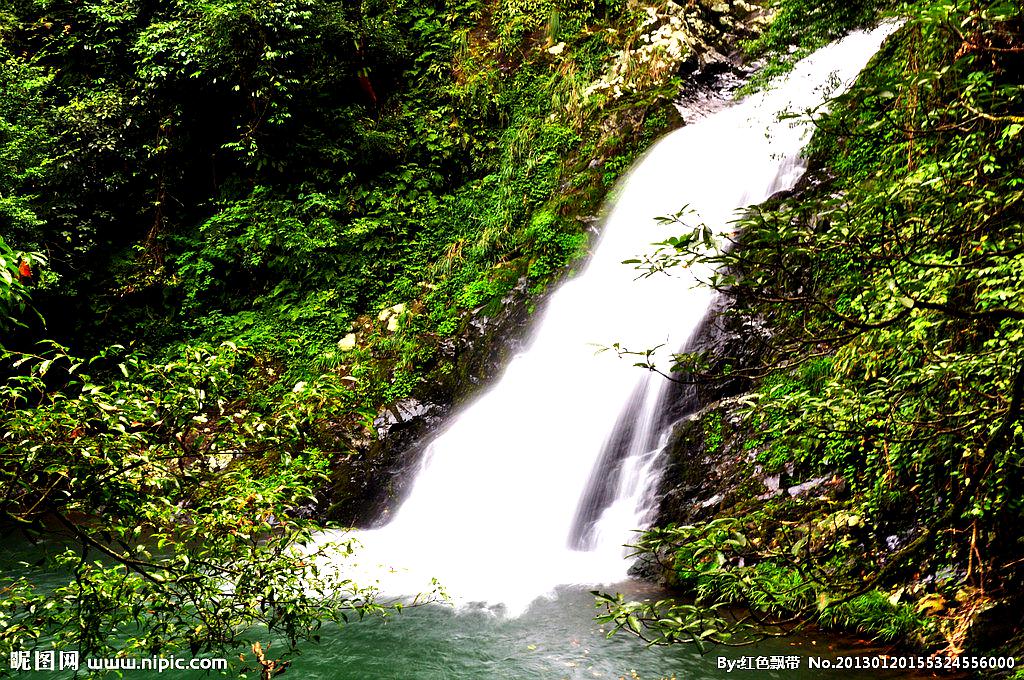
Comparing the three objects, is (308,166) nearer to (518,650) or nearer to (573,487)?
(573,487)

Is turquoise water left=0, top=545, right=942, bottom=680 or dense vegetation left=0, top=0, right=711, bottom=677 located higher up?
dense vegetation left=0, top=0, right=711, bottom=677

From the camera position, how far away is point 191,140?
511 inches

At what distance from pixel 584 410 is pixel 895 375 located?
4.83 meters

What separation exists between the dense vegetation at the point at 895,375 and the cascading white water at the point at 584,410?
990 mm

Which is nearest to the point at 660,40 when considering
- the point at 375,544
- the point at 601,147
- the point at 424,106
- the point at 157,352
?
the point at 601,147

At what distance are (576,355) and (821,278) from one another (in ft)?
10.3

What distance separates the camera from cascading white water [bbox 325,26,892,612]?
689 centimetres

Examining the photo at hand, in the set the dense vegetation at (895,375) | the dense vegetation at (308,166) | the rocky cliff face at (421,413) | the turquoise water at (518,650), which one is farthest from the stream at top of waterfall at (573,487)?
the dense vegetation at (308,166)

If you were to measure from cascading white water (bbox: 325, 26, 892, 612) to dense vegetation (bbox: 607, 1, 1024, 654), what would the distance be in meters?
0.99

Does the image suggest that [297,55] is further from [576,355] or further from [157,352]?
[576,355]

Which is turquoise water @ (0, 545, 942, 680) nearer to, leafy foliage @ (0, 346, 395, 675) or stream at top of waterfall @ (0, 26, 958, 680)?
stream at top of waterfall @ (0, 26, 958, 680)

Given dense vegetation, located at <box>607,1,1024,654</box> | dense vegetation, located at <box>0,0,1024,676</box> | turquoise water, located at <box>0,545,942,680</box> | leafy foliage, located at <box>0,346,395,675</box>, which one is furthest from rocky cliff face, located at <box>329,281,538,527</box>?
leafy foliage, located at <box>0,346,395,675</box>

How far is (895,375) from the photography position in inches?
137

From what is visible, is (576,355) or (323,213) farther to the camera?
(323,213)
